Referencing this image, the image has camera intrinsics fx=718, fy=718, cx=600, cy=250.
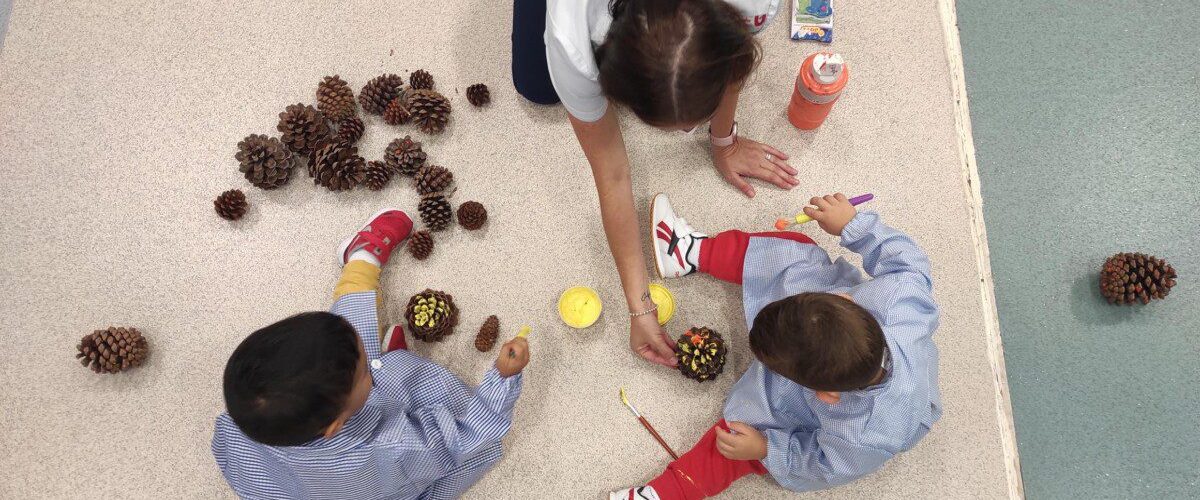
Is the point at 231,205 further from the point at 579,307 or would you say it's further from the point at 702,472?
the point at 702,472

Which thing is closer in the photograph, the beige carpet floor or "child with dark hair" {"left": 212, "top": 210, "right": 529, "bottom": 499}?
"child with dark hair" {"left": 212, "top": 210, "right": 529, "bottom": 499}

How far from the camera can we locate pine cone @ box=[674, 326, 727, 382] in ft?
3.64

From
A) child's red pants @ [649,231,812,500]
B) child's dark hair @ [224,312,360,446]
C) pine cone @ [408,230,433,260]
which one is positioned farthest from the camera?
pine cone @ [408,230,433,260]

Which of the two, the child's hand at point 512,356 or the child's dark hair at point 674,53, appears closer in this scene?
the child's dark hair at point 674,53

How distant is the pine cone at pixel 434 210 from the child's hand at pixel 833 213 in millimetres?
582

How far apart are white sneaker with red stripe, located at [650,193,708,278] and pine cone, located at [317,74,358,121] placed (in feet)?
1.86

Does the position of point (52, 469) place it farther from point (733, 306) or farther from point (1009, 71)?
point (1009, 71)

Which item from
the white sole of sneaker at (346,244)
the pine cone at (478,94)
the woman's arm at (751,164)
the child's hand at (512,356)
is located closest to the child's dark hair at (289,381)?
the child's hand at (512,356)

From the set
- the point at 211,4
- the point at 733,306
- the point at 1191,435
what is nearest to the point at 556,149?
the point at 733,306

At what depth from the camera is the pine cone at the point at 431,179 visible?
1212mm

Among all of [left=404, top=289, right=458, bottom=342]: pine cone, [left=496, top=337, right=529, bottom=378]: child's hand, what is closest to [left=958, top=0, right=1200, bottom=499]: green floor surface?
[left=496, top=337, right=529, bottom=378]: child's hand

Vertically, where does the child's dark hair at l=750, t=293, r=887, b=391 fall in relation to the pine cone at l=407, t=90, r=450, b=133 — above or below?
below

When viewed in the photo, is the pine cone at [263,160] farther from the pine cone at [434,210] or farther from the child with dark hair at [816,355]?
the child with dark hair at [816,355]

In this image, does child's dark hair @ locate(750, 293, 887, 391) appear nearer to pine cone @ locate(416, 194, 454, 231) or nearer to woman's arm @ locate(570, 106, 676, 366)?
woman's arm @ locate(570, 106, 676, 366)
